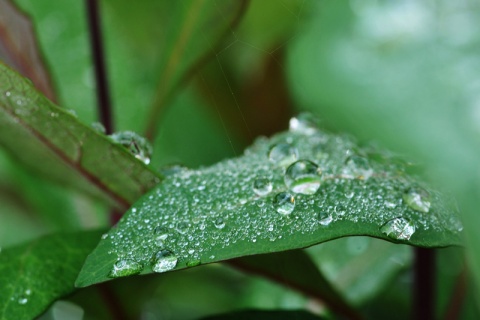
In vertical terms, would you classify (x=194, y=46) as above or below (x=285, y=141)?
above

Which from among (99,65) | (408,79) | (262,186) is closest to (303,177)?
(262,186)

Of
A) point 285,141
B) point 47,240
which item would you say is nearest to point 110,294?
point 47,240

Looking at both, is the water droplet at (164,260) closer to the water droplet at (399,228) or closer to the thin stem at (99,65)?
the water droplet at (399,228)

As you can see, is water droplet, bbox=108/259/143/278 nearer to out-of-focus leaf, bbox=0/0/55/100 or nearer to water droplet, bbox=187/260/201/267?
water droplet, bbox=187/260/201/267

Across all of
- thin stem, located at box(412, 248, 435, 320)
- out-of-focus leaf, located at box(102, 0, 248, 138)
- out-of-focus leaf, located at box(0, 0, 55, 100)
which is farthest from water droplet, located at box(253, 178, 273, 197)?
out-of-focus leaf, located at box(0, 0, 55, 100)

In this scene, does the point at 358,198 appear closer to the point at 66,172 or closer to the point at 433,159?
Answer: the point at 433,159

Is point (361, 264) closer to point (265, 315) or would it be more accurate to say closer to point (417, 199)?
point (265, 315)

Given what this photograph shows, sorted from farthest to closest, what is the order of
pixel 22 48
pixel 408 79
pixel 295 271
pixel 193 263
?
pixel 22 48 < pixel 295 271 < pixel 408 79 < pixel 193 263
